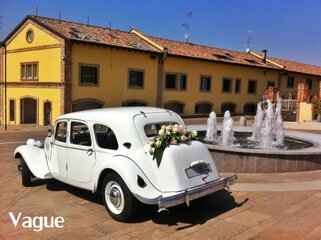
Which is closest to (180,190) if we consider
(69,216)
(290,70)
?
(69,216)

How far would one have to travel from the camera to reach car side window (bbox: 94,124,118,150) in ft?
19.0

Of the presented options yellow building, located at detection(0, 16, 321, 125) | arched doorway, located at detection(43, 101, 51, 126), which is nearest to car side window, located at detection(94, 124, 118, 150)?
yellow building, located at detection(0, 16, 321, 125)

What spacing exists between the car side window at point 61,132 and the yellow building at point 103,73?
16517 millimetres

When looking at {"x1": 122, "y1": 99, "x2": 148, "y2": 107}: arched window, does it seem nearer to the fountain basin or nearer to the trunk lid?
the fountain basin

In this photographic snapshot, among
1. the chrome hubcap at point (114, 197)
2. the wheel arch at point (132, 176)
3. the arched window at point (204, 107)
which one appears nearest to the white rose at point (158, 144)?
the wheel arch at point (132, 176)

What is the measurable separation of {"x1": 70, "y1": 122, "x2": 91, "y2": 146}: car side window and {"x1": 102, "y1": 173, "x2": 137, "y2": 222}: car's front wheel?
40.5 inches

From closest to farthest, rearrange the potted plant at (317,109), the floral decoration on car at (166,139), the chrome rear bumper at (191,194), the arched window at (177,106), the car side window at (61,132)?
1. the chrome rear bumper at (191,194)
2. the floral decoration on car at (166,139)
3. the car side window at (61,132)
4. the potted plant at (317,109)
5. the arched window at (177,106)

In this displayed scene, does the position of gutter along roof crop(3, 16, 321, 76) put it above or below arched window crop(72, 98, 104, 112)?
above

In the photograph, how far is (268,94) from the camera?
26250mm

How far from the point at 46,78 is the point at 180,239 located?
2153 cm

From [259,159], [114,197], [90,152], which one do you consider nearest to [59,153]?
[90,152]

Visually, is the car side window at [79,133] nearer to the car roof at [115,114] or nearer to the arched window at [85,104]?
the car roof at [115,114]

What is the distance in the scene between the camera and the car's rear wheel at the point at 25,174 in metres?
7.30

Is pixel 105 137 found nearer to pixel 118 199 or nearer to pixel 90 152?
pixel 90 152
